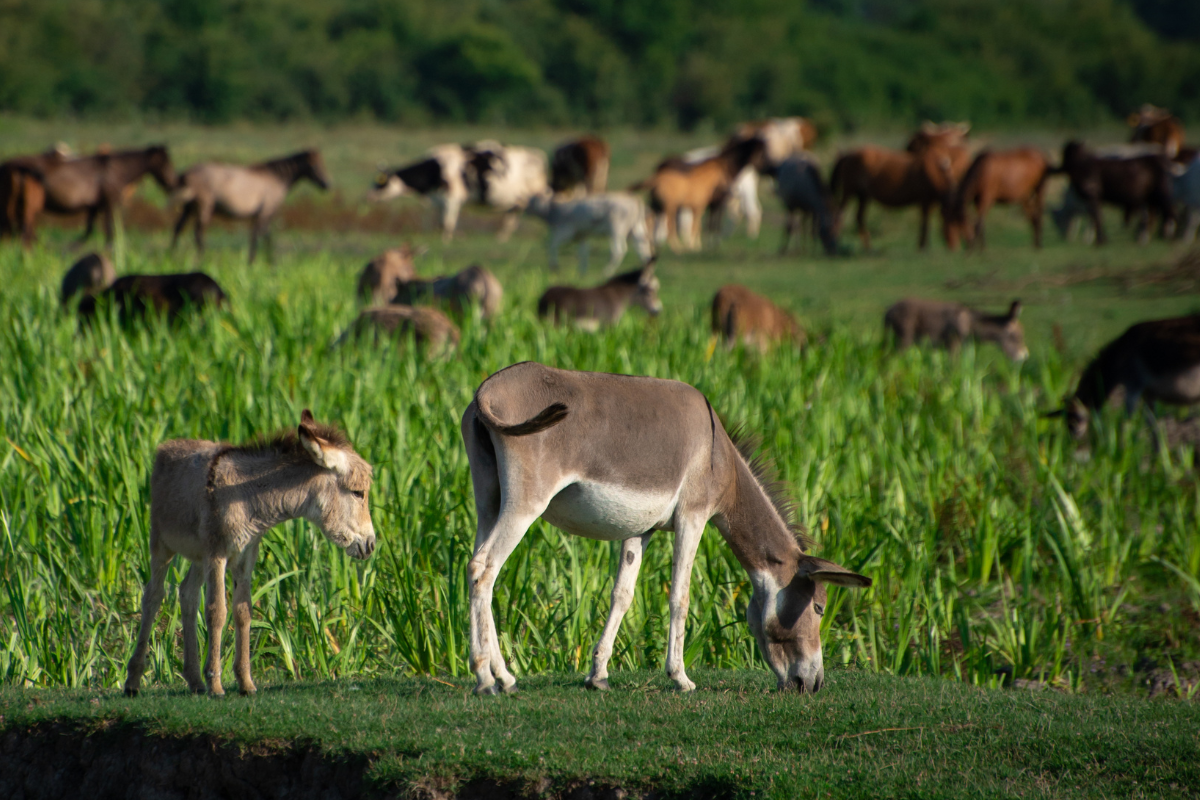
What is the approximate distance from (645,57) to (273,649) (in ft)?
194

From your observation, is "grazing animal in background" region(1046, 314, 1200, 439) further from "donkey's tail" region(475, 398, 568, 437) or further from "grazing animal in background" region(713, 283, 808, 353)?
"donkey's tail" region(475, 398, 568, 437)

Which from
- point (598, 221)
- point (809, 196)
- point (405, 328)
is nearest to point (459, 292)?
point (405, 328)

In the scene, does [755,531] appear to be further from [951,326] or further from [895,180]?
[895,180]

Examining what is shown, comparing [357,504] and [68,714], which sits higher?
[357,504]

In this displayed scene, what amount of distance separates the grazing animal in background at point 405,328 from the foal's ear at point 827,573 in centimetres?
506

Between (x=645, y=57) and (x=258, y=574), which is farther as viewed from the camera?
(x=645, y=57)

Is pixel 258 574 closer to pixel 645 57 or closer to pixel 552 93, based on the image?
pixel 552 93

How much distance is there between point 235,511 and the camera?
3508 millimetres

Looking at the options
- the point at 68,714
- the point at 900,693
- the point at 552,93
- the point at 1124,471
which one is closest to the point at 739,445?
the point at 900,693

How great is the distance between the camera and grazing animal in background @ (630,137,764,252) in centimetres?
2048

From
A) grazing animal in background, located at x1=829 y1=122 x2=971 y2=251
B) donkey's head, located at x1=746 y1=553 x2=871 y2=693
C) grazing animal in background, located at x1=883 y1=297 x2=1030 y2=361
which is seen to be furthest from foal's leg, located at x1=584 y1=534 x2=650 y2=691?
grazing animal in background, located at x1=829 y1=122 x2=971 y2=251

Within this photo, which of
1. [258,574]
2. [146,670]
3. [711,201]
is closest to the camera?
[146,670]

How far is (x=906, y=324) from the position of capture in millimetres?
11125

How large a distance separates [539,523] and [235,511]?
1636mm
